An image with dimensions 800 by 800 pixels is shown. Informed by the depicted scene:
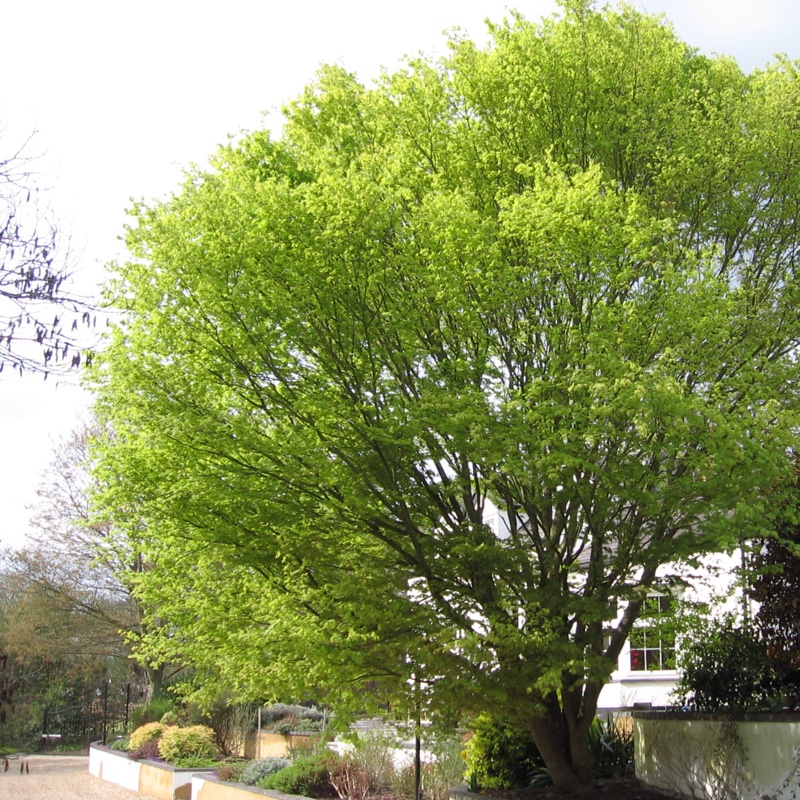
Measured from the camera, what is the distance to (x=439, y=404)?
33.7 feet

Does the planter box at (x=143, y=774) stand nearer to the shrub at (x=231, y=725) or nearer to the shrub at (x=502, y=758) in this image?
the shrub at (x=231, y=725)

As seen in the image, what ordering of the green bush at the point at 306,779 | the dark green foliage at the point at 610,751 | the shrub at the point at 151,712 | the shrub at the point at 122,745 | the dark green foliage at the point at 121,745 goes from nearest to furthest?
the dark green foliage at the point at 610,751, the green bush at the point at 306,779, the shrub at the point at 122,745, the dark green foliage at the point at 121,745, the shrub at the point at 151,712

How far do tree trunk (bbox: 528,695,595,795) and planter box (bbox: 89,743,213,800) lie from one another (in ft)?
36.6

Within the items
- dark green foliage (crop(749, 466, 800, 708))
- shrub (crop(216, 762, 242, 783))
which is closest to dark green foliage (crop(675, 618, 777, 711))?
dark green foliage (crop(749, 466, 800, 708))

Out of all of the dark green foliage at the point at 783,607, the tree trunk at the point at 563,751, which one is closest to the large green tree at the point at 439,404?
the tree trunk at the point at 563,751

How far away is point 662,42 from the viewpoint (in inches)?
549

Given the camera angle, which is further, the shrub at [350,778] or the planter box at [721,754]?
the shrub at [350,778]

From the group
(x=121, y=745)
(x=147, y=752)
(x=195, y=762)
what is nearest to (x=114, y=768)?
(x=147, y=752)

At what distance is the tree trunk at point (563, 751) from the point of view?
1289 centimetres

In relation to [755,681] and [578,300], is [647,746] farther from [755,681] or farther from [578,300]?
[578,300]

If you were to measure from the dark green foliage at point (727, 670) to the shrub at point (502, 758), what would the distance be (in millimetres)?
2687

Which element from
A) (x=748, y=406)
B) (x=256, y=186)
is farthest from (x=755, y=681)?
(x=256, y=186)

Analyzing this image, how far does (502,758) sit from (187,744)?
1254 cm

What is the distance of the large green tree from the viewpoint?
1042 centimetres
